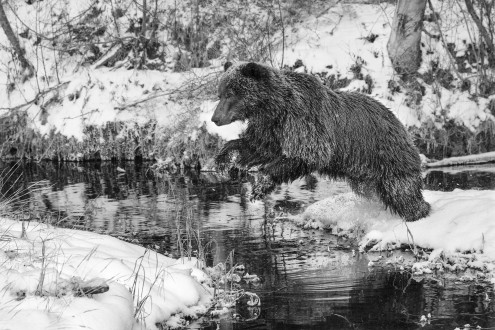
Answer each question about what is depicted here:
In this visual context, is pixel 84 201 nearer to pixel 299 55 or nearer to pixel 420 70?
pixel 299 55

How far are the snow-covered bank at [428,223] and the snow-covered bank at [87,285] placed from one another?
2.28m

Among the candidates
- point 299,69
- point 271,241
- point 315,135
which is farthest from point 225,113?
point 299,69

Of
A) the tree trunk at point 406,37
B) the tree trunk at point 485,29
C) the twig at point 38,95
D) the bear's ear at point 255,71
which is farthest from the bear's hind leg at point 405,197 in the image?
the twig at point 38,95

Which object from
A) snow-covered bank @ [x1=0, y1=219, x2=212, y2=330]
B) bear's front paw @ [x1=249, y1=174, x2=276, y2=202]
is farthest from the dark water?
bear's front paw @ [x1=249, y1=174, x2=276, y2=202]

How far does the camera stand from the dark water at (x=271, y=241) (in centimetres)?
505

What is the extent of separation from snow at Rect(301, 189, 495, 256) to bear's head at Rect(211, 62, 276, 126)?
174 cm

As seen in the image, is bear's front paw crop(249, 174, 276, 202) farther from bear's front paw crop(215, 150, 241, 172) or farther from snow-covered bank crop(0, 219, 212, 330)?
snow-covered bank crop(0, 219, 212, 330)

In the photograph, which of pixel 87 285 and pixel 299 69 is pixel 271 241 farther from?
pixel 299 69

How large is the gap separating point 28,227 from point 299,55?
31.2ft

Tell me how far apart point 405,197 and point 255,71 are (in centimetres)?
214

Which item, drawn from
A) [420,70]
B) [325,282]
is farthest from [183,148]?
[325,282]

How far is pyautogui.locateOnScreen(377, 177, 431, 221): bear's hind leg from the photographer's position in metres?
7.41

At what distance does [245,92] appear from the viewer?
7.26 metres

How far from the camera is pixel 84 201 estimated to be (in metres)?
10.4
